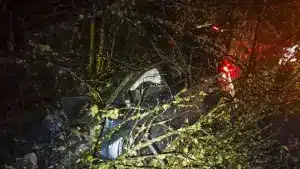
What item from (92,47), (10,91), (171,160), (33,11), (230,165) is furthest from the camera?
(10,91)

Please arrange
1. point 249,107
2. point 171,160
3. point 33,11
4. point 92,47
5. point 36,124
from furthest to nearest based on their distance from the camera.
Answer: point 36,124 → point 33,11 → point 249,107 → point 171,160 → point 92,47

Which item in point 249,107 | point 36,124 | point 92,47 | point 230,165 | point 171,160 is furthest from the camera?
point 36,124

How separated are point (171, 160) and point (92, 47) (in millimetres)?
3516

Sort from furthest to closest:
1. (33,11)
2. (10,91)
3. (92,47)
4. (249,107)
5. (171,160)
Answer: (10,91) → (33,11) → (249,107) → (171,160) → (92,47)

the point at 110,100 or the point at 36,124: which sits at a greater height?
the point at 110,100

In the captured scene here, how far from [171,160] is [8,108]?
284 inches

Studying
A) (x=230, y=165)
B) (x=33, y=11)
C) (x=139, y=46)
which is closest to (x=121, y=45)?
(x=139, y=46)

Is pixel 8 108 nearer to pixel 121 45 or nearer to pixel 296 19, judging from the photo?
pixel 121 45

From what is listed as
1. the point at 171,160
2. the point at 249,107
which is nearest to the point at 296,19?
the point at 249,107

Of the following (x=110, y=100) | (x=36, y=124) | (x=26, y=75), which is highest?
(x=26, y=75)

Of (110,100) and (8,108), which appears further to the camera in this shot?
(8,108)

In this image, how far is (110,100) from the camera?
22.2 ft

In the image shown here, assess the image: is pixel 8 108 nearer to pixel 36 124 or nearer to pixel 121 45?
pixel 36 124

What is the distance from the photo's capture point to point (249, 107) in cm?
977
